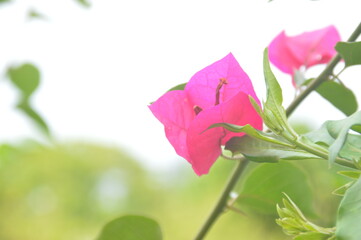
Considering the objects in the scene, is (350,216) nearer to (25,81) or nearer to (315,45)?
(315,45)

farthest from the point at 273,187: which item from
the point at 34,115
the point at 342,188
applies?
the point at 34,115

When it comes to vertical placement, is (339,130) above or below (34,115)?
above

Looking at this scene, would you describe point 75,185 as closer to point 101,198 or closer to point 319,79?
point 101,198

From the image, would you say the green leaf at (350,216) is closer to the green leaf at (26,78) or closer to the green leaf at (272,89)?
the green leaf at (272,89)

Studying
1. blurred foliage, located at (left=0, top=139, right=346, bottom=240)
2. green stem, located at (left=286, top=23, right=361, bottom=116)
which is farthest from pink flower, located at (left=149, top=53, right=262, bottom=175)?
blurred foliage, located at (left=0, top=139, right=346, bottom=240)

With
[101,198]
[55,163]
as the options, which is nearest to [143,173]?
[101,198]

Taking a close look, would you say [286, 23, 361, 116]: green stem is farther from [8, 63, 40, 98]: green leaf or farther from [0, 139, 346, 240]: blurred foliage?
[0, 139, 346, 240]: blurred foliage
